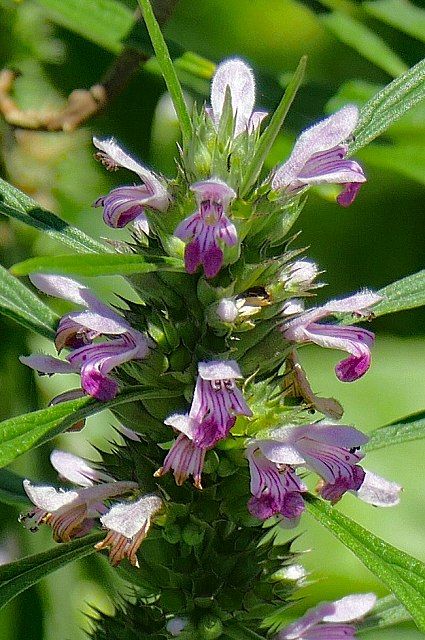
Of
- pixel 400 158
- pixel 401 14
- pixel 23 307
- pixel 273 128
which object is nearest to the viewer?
pixel 273 128

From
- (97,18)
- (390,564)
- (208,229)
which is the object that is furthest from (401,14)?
(390,564)

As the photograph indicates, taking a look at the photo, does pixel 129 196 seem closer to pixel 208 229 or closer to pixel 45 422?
pixel 208 229

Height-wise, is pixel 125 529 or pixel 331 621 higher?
pixel 125 529

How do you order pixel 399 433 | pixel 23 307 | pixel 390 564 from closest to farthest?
pixel 390 564, pixel 23 307, pixel 399 433

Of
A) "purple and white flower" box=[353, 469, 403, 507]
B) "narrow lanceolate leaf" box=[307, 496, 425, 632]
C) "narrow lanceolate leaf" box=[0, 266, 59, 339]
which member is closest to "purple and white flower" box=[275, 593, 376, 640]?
"purple and white flower" box=[353, 469, 403, 507]

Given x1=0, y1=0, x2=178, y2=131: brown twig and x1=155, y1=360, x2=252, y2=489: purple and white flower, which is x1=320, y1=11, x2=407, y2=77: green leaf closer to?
x1=0, y1=0, x2=178, y2=131: brown twig

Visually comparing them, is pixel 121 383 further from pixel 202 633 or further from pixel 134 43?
pixel 134 43

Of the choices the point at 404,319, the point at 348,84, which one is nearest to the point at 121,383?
the point at 348,84
